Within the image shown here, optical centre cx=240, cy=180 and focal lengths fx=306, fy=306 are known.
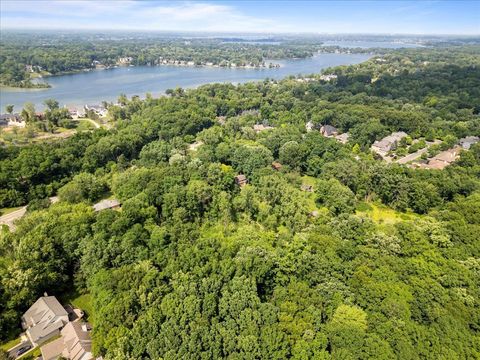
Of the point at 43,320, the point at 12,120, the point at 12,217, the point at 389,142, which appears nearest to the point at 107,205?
the point at 12,217

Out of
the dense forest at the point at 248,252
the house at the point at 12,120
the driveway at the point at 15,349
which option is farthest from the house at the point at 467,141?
the house at the point at 12,120

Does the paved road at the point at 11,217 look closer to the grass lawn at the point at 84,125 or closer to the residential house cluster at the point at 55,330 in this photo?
the residential house cluster at the point at 55,330

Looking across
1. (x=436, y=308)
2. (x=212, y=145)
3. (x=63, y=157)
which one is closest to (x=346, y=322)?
(x=436, y=308)

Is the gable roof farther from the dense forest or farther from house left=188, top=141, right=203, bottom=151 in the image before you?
house left=188, top=141, right=203, bottom=151

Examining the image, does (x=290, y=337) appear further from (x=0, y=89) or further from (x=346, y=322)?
(x=0, y=89)

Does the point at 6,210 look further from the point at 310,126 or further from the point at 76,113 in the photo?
the point at 310,126

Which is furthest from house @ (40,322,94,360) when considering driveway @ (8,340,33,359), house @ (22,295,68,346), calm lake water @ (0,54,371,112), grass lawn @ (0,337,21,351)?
calm lake water @ (0,54,371,112)
